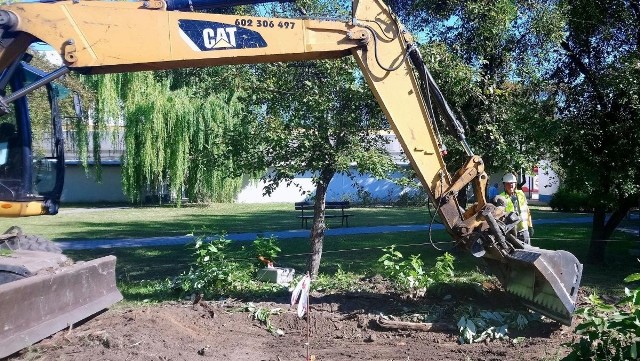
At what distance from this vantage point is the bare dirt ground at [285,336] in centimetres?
733

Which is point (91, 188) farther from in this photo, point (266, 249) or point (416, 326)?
point (416, 326)

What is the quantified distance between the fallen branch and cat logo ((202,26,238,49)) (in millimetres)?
3729

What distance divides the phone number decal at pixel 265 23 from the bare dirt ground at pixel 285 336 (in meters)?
3.45

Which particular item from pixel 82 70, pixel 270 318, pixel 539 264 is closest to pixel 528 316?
pixel 539 264

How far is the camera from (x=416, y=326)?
852cm

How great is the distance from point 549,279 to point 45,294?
5361 mm

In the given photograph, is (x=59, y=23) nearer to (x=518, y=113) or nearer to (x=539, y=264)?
(x=539, y=264)

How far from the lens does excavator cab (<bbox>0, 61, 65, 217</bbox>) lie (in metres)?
8.24

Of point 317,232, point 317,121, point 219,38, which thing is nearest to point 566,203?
point 317,232

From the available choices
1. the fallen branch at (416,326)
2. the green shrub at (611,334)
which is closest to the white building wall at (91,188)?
the fallen branch at (416,326)

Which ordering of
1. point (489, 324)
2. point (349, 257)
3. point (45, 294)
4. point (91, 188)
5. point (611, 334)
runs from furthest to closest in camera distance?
point (91, 188), point (349, 257), point (489, 324), point (45, 294), point (611, 334)

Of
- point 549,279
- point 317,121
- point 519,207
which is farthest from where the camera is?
point 317,121

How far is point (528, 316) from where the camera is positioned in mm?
8523

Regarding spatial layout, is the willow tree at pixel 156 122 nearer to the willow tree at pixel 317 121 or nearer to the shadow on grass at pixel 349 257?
the shadow on grass at pixel 349 257
